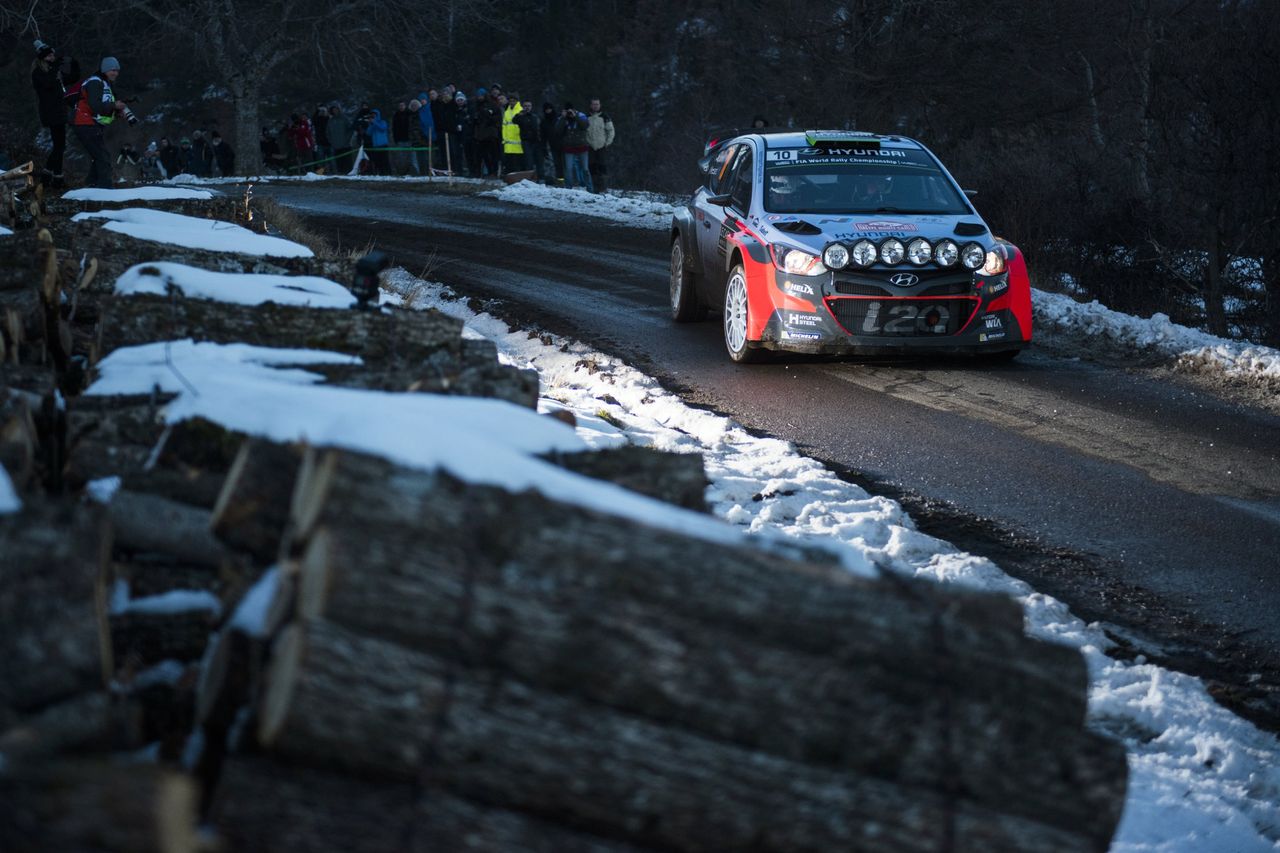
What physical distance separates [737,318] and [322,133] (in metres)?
29.8

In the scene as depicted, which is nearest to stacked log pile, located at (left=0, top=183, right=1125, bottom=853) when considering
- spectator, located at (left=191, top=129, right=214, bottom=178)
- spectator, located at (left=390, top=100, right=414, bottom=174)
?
spectator, located at (left=390, top=100, right=414, bottom=174)

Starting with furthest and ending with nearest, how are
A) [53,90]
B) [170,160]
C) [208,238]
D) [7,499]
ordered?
[170,160], [53,90], [208,238], [7,499]

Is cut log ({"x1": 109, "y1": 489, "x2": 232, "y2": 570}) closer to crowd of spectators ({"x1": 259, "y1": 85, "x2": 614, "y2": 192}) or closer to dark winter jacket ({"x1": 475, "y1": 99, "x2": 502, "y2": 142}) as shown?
crowd of spectators ({"x1": 259, "y1": 85, "x2": 614, "y2": 192})

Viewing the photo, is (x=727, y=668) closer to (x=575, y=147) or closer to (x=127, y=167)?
(x=575, y=147)

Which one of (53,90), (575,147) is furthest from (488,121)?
(53,90)

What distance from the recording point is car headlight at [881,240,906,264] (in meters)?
10.4

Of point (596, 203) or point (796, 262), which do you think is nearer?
point (796, 262)

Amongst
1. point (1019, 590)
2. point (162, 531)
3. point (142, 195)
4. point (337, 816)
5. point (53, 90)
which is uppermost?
point (53, 90)

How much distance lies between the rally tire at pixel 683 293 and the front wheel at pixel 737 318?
4.68ft

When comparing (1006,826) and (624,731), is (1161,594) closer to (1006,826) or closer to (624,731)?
(1006,826)

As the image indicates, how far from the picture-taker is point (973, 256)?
1047 centimetres

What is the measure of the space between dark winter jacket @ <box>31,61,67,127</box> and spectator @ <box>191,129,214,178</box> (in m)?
24.6

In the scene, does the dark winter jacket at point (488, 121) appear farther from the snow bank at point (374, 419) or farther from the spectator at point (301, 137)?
the snow bank at point (374, 419)

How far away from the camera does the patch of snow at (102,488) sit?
398 cm
